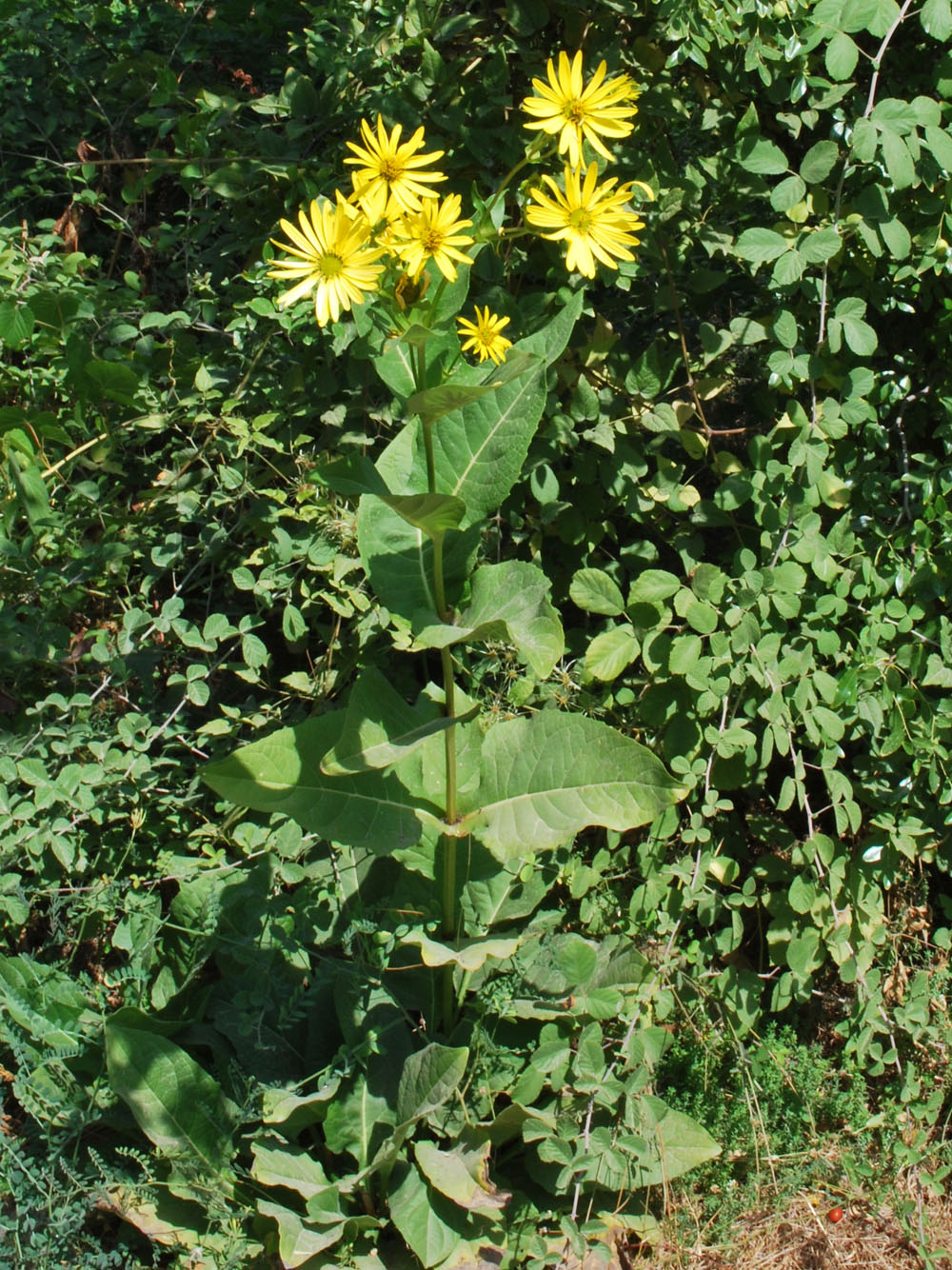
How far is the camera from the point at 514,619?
1716 mm

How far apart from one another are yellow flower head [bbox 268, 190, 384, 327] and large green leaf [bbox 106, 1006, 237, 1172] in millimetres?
1536

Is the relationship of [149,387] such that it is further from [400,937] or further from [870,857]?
[870,857]

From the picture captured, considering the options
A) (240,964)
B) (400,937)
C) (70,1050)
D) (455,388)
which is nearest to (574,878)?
(400,937)

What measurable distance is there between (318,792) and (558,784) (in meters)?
0.44

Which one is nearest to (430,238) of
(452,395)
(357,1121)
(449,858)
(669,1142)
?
(452,395)

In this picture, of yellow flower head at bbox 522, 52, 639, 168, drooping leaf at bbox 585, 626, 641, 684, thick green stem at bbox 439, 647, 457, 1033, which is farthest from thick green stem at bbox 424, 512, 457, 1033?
yellow flower head at bbox 522, 52, 639, 168

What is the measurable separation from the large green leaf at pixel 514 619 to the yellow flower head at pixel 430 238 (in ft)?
1.55

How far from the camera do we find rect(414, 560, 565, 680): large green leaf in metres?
1.67

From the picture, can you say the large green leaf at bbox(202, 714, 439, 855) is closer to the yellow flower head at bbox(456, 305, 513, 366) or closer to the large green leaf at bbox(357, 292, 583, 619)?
the large green leaf at bbox(357, 292, 583, 619)

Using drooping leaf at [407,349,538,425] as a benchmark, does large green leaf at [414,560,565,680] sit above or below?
below

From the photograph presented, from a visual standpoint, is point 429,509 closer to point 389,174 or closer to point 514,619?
point 514,619

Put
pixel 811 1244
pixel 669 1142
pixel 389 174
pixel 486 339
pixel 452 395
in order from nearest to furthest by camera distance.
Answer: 1. pixel 452 395
2. pixel 389 174
3. pixel 486 339
4. pixel 669 1142
5. pixel 811 1244

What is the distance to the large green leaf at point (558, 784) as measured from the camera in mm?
1906

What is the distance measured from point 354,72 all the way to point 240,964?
210cm
